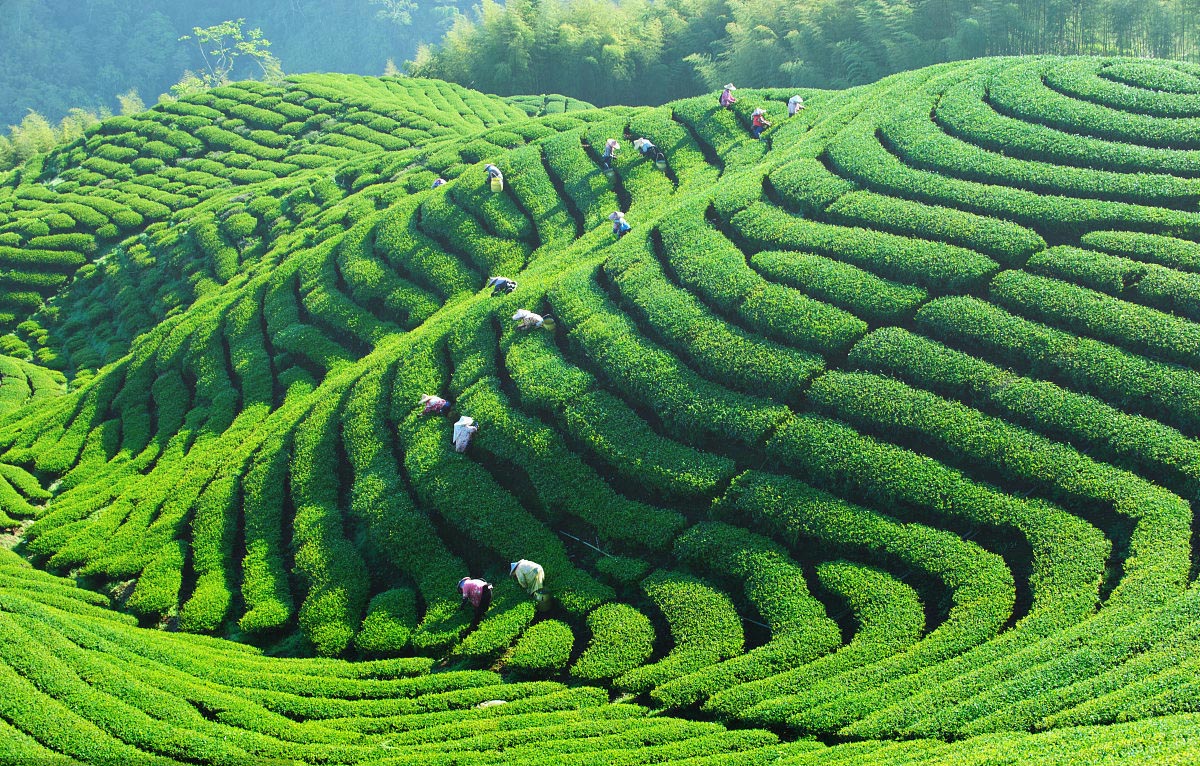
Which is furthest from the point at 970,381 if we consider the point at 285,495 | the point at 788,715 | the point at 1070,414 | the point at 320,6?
the point at 320,6

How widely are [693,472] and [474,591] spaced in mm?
4092

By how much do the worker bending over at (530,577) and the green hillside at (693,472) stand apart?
1.03 ft

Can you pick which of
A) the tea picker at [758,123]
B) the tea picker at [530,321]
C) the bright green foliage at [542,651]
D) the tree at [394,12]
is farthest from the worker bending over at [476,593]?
the tree at [394,12]

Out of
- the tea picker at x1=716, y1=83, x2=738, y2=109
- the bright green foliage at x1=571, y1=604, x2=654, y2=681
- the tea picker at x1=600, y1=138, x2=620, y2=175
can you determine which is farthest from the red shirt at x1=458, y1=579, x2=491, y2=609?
the tea picker at x1=716, y1=83, x2=738, y2=109

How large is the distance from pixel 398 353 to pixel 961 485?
12.5 metres

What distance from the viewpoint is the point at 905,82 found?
23.9 m

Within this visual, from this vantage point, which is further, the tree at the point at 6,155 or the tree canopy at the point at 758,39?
the tree at the point at 6,155

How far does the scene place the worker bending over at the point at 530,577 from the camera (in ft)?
44.1

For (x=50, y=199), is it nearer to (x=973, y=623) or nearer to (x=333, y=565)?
(x=333, y=565)

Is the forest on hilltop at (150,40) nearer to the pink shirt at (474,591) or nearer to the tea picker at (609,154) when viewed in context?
the tea picker at (609,154)

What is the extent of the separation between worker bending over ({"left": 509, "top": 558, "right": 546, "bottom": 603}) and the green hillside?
12.3 inches

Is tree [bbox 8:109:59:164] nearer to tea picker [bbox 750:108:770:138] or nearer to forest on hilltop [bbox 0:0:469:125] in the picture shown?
tea picker [bbox 750:108:770:138]

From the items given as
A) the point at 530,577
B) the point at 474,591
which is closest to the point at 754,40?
the point at 530,577

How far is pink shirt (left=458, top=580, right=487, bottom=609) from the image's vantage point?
13.6 meters
